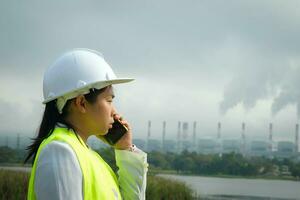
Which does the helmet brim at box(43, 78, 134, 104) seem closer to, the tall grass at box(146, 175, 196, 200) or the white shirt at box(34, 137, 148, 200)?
the white shirt at box(34, 137, 148, 200)

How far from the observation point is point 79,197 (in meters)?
1.81

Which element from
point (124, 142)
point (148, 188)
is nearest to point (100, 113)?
point (124, 142)

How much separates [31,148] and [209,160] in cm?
5555

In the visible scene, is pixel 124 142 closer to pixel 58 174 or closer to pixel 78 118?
pixel 78 118

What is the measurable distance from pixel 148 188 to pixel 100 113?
11.7 m

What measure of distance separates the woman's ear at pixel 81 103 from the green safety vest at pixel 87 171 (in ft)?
0.32

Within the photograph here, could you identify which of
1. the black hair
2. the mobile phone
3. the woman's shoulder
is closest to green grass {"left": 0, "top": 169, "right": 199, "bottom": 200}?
the mobile phone

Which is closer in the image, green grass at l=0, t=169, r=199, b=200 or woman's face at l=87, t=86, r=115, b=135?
woman's face at l=87, t=86, r=115, b=135

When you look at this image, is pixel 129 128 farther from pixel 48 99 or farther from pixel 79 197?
pixel 79 197

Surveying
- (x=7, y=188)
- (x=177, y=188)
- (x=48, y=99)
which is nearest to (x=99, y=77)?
(x=48, y=99)

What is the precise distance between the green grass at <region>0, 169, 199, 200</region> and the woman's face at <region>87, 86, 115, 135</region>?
932 cm

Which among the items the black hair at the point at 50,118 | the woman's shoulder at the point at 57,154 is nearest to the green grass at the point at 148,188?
the black hair at the point at 50,118

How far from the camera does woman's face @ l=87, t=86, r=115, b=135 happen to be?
→ 6.90 ft

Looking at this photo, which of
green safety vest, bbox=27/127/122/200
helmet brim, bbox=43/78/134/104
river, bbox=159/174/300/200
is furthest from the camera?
river, bbox=159/174/300/200
